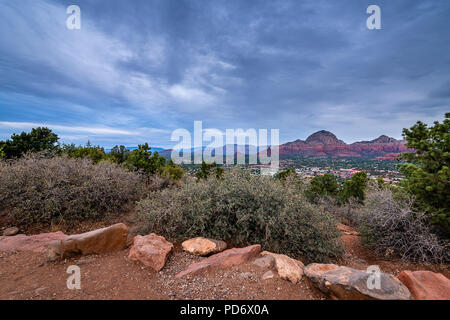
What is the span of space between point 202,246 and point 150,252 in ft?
3.81

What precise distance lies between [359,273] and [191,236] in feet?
12.2

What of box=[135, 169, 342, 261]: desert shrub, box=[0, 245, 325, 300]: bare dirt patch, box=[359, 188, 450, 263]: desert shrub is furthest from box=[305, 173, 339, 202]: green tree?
box=[0, 245, 325, 300]: bare dirt patch

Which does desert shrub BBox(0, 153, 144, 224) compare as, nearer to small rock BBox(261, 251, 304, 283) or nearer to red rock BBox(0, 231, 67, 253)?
red rock BBox(0, 231, 67, 253)

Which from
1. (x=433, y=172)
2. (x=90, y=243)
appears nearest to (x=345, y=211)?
(x=433, y=172)

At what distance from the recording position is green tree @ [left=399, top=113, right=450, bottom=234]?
5.25 m

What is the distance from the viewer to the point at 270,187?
18.5ft

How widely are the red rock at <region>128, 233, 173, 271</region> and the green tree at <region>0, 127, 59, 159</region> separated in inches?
570

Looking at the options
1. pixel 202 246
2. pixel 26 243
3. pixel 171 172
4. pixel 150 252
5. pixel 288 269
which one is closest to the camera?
pixel 288 269

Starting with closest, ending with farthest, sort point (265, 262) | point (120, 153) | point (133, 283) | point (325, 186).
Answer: point (133, 283) < point (265, 262) < point (325, 186) < point (120, 153)

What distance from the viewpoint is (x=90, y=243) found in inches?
163

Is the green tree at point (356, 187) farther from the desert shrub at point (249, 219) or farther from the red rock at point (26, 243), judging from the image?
the red rock at point (26, 243)

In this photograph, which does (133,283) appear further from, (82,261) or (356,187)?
(356,187)
